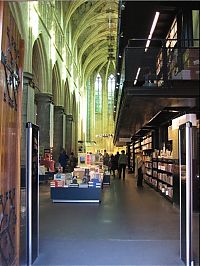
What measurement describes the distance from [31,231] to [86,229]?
224 cm

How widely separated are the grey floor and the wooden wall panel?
3.23ft

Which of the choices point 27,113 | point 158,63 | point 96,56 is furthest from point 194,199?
point 96,56

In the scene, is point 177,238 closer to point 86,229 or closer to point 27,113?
point 86,229

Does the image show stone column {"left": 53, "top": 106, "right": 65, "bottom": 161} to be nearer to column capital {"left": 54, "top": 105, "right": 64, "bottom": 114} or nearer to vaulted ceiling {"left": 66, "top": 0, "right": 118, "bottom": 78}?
column capital {"left": 54, "top": 105, "right": 64, "bottom": 114}

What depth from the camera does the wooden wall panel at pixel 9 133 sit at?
384 cm

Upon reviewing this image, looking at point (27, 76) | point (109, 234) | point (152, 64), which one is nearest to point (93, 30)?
point (27, 76)

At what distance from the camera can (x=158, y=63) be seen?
941 cm

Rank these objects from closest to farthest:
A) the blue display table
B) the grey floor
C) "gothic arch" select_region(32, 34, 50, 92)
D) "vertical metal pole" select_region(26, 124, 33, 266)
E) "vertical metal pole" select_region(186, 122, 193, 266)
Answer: "vertical metal pole" select_region(186, 122, 193, 266)
"vertical metal pole" select_region(26, 124, 33, 266)
the grey floor
the blue display table
"gothic arch" select_region(32, 34, 50, 92)

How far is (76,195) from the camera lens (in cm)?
1127

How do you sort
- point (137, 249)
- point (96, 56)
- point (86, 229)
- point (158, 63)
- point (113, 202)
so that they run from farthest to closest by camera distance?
1. point (96, 56)
2. point (113, 202)
3. point (158, 63)
4. point (86, 229)
5. point (137, 249)

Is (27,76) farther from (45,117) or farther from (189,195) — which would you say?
(189,195)

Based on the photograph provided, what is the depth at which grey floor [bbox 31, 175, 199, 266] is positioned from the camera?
16.6 feet

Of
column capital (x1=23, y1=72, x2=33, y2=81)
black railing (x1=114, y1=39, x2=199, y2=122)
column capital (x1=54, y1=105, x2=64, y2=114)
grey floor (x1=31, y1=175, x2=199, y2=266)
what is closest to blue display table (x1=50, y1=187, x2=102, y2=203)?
grey floor (x1=31, y1=175, x2=199, y2=266)

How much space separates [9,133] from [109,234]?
3.20m
